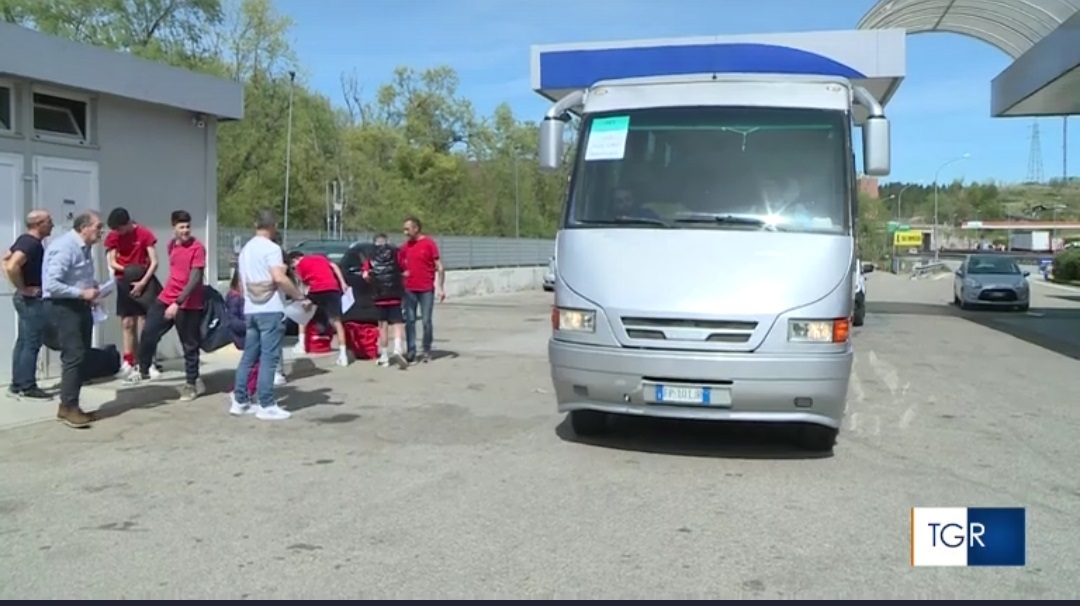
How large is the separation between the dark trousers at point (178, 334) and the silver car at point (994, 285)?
2389cm

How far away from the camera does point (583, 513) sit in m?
6.12

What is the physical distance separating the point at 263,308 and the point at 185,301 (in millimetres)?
1168

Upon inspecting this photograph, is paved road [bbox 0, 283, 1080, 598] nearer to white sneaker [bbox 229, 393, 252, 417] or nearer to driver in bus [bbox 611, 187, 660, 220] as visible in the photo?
white sneaker [bbox 229, 393, 252, 417]

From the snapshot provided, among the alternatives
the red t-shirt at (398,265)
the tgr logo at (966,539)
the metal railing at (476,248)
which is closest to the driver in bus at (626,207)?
the tgr logo at (966,539)

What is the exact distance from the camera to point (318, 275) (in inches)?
520

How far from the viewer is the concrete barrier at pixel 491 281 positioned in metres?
31.3

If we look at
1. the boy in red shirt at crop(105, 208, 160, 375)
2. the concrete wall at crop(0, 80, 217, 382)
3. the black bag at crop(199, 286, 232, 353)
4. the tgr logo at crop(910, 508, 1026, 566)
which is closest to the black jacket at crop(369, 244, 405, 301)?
the concrete wall at crop(0, 80, 217, 382)

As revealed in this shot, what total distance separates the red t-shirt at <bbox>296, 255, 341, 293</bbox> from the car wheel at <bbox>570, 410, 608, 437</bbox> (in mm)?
5792

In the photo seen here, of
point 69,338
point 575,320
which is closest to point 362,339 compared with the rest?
point 69,338

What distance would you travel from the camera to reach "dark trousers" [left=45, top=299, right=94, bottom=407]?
8.47 meters

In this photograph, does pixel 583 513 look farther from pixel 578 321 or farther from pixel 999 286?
pixel 999 286

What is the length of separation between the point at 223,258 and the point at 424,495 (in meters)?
17.8

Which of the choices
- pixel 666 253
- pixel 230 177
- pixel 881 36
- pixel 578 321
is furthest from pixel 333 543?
pixel 230 177

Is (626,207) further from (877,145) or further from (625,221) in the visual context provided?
(877,145)
